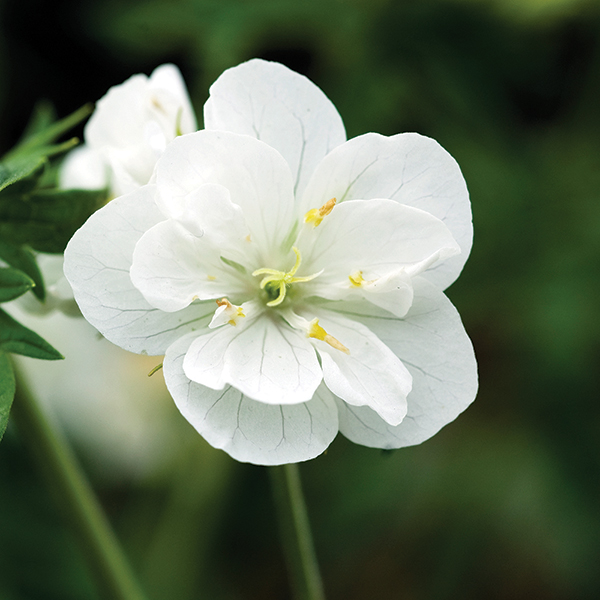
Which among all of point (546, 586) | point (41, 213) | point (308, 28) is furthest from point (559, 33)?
point (41, 213)

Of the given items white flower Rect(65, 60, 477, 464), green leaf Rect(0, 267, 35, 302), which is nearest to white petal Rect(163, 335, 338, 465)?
white flower Rect(65, 60, 477, 464)

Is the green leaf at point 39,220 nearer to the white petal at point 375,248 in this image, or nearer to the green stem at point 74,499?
the green stem at point 74,499

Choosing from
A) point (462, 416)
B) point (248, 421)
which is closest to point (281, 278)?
point (248, 421)

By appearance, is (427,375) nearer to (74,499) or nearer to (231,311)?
(231,311)

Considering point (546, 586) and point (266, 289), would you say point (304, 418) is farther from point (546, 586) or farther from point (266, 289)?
point (546, 586)

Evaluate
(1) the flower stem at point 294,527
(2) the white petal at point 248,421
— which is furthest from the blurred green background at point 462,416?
(2) the white petal at point 248,421
